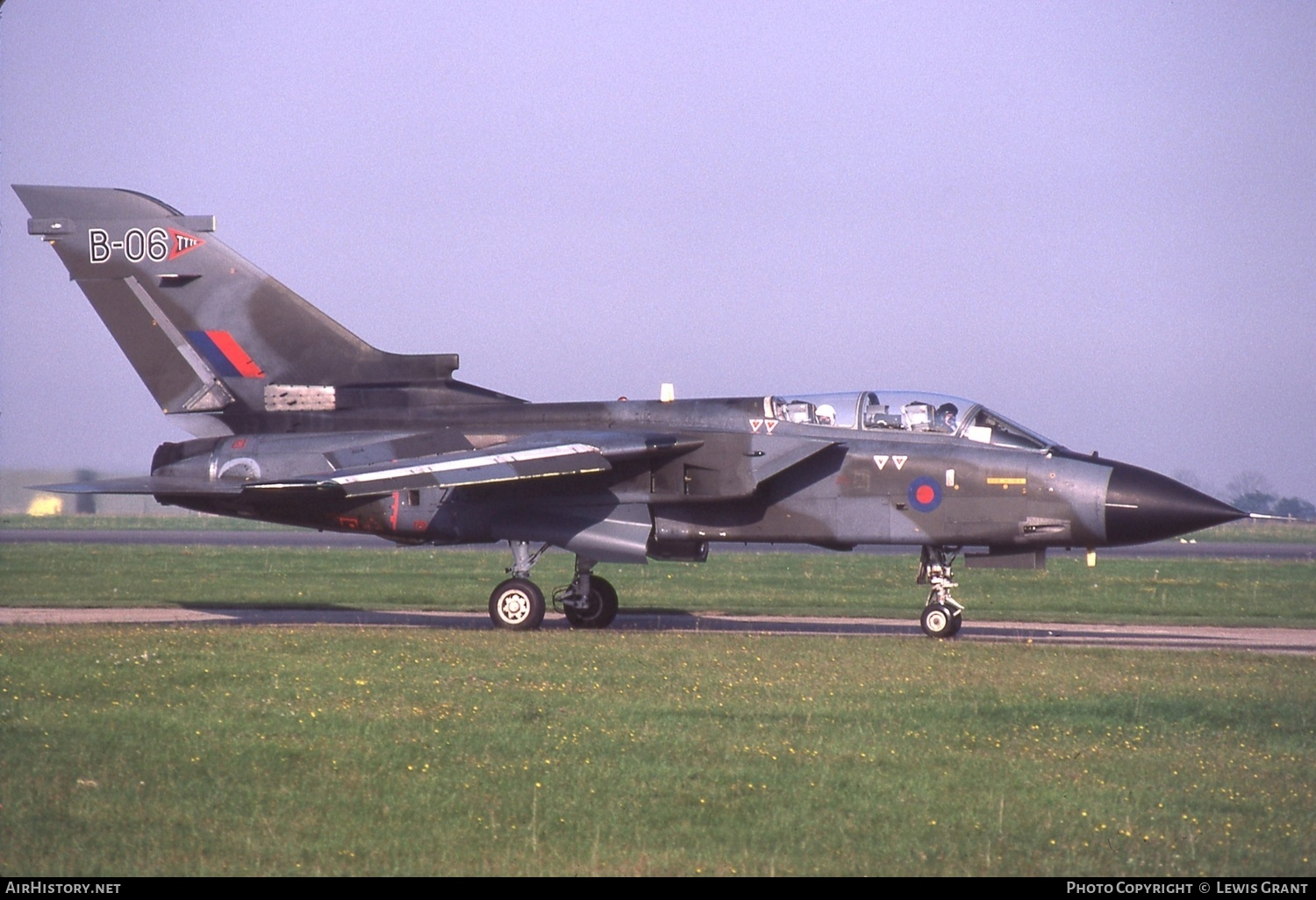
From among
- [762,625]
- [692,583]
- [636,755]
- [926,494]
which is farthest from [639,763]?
[692,583]

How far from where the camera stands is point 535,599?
17.8m

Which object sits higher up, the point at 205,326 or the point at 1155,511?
the point at 205,326

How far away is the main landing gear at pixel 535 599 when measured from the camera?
17703 mm

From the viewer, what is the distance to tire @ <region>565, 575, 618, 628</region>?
18734 mm

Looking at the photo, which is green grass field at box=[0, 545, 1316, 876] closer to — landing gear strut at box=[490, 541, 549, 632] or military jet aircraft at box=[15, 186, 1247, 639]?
landing gear strut at box=[490, 541, 549, 632]

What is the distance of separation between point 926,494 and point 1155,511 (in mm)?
2708

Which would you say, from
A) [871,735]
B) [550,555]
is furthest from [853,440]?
[550,555]

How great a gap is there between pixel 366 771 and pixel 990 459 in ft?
33.3

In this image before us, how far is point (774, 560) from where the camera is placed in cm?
3628

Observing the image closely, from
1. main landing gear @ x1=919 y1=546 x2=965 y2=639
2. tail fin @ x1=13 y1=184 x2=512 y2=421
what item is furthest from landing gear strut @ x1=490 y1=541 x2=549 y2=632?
main landing gear @ x1=919 y1=546 x2=965 y2=639

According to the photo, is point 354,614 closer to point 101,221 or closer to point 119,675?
point 101,221

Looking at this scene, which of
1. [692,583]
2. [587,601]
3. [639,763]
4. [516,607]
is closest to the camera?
[639,763]

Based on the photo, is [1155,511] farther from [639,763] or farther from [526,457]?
[639,763]

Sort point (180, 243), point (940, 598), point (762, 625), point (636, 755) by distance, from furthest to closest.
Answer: point (762, 625) < point (180, 243) < point (940, 598) < point (636, 755)
